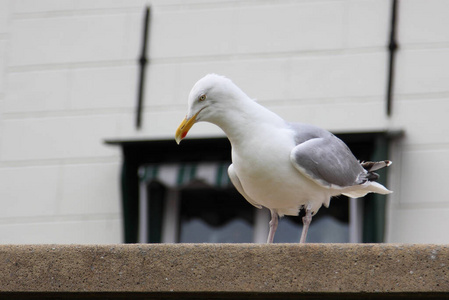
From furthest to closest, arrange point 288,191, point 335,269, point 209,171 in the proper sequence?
point 209,171
point 288,191
point 335,269

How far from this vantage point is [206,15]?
679cm

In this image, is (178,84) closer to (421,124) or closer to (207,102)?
(421,124)

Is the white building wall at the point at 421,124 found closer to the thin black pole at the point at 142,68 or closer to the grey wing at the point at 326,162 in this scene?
the thin black pole at the point at 142,68

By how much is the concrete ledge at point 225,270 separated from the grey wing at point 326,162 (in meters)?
1.24

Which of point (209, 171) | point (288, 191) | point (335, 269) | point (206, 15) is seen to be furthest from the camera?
point (206, 15)

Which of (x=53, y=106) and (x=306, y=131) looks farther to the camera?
(x=53, y=106)

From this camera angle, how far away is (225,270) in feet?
8.06

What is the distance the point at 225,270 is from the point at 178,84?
4.37m

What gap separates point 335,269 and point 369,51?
4.20 m

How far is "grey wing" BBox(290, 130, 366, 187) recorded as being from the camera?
3703mm

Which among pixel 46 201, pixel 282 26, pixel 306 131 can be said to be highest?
pixel 282 26

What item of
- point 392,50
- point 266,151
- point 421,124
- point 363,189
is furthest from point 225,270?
point 392,50
